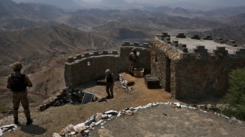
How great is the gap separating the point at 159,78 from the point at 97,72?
607 cm

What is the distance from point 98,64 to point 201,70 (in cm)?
916

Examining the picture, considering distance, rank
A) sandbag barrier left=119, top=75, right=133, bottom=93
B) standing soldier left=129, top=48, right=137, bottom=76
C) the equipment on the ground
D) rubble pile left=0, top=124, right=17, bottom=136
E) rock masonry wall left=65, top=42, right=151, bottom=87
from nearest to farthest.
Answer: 1. rubble pile left=0, top=124, right=17, bottom=136
2. sandbag barrier left=119, top=75, right=133, bottom=93
3. the equipment on the ground
4. standing soldier left=129, top=48, right=137, bottom=76
5. rock masonry wall left=65, top=42, right=151, bottom=87

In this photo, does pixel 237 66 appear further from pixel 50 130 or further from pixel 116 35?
pixel 116 35

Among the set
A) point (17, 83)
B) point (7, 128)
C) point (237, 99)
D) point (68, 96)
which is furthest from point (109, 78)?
point (237, 99)

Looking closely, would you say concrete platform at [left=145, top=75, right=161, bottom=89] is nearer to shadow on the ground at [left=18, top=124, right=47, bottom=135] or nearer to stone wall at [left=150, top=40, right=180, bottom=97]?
stone wall at [left=150, top=40, right=180, bottom=97]

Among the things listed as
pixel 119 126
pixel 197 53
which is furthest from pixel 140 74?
pixel 119 126

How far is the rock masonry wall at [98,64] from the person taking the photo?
1712 cm

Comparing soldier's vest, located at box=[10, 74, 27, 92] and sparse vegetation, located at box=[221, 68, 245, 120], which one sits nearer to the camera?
soldier's vest, located at box=[10, 74, 27, 92]

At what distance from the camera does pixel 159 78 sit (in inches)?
568

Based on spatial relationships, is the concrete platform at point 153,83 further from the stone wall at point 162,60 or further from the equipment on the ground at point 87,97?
the equipment on the ground at point 87,97

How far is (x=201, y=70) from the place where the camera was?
38.0ft

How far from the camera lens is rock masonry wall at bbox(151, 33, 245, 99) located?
11406 mm

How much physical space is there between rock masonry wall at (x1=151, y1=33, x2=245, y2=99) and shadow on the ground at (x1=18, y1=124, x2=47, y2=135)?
22.5 ft

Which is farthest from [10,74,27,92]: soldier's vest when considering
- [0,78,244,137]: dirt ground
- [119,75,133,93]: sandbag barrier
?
[119,75,133,93]: sandbag barrier
